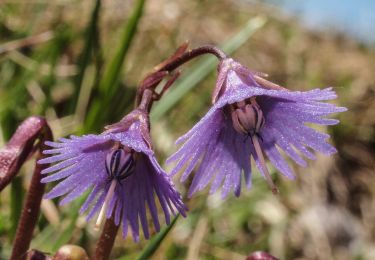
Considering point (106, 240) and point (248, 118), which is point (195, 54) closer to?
point (248, 118)

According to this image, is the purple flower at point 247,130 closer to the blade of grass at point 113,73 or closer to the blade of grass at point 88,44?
the blade of grass at point 113,73

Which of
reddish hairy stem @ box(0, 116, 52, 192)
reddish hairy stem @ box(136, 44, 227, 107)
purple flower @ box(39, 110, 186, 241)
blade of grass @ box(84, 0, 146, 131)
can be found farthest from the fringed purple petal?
blade of grass @ box(84, 0, 146, 131)

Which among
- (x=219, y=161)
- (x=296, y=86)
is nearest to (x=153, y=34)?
(x=296, y=86)

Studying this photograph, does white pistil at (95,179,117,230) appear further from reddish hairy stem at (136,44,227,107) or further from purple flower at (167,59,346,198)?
reddish hairy stem at (136,44,227,107)

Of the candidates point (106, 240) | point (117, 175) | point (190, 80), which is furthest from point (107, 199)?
point (190, 80)

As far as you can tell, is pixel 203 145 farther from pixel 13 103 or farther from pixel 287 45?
pixel 287 45

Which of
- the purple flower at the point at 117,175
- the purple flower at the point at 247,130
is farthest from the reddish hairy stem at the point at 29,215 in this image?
the purple flower at the point at 247,130
